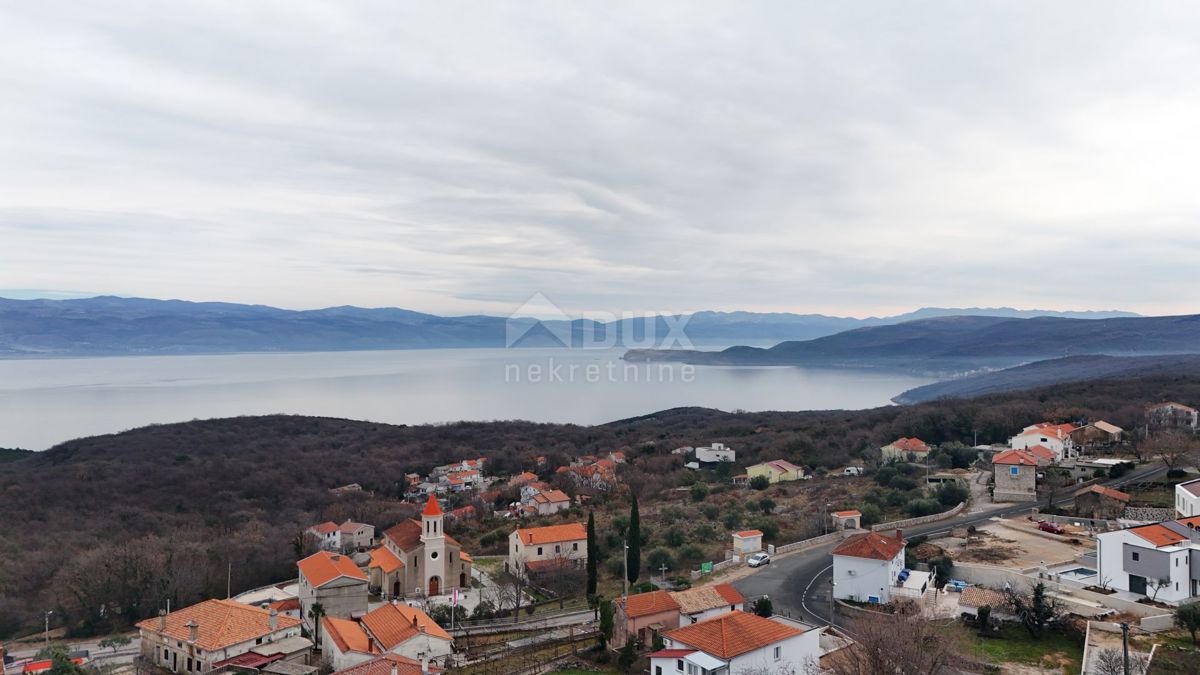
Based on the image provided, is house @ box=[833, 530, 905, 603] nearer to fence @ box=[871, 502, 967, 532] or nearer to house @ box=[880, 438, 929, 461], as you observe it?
fence @ box=[871, 502, 967, 532]

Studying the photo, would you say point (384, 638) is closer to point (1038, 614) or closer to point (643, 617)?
point (643, 617)

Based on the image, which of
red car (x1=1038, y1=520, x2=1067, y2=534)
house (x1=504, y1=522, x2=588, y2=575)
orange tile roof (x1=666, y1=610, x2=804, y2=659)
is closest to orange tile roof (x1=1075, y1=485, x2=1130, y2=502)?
red car (x1=1038, y1=520, x2=1067, y2=534)

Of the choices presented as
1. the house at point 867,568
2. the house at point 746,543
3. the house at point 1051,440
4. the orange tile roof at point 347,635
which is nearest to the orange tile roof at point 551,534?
the house at point 746,543

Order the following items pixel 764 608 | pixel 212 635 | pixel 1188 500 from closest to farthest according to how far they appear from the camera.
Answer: pixel 212 635, pixel 764 608, pixel 1188 500

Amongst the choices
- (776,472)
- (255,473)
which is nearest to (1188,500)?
(776,472)

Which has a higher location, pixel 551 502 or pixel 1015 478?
pixel 1015 478

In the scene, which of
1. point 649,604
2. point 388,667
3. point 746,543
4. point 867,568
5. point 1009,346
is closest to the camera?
point 388,667

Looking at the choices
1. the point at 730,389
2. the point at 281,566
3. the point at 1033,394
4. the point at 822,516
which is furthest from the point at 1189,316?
the point at 281,566

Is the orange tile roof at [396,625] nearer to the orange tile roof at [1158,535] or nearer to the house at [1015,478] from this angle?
the orange tile roof at [1158,535]
